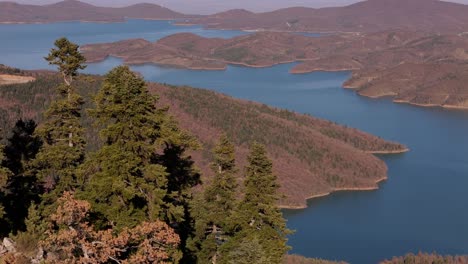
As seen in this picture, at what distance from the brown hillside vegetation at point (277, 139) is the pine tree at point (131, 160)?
4462 inches

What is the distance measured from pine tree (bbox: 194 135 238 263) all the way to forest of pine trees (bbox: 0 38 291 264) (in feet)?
0.21

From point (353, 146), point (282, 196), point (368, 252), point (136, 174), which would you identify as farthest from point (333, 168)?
point (136, 174)

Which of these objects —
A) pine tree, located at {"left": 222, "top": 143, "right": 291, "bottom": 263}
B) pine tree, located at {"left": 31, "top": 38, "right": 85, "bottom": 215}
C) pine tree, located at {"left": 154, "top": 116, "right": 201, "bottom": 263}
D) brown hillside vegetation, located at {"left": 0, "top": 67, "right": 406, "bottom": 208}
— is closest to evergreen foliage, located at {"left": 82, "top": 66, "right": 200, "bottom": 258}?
pine tree, located at {"left": 154, "top": 116, "right": 201, "bottom": 263}

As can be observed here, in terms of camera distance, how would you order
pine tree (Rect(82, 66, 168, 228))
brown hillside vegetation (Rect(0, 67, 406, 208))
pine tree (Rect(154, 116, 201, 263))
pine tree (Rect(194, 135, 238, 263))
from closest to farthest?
pine tree (Rect(82, 66, 168, 228)), pine tree (Rect(154, 116, 201, 263)), pine tree (Rect(194, 135, 238, 263)), brown hillside vegetation (Rect(0, 67, 406, 208))

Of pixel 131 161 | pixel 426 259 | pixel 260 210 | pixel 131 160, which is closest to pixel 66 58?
pixel 131 160

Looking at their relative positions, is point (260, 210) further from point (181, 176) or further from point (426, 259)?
point (426, 259)

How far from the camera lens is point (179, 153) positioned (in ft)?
99.7

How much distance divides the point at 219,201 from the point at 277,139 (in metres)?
152

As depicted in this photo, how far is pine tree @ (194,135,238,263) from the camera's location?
32500mm

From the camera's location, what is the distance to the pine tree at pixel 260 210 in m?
30.2

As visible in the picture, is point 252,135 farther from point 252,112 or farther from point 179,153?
point 179,153

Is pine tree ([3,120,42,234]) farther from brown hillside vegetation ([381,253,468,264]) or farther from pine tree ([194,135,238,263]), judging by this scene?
brown hillside vegetation ([381,253,468,264])

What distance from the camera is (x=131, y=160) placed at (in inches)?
824

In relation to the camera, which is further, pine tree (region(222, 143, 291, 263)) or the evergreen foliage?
pine tree (region(222, 143, 291, 263))
